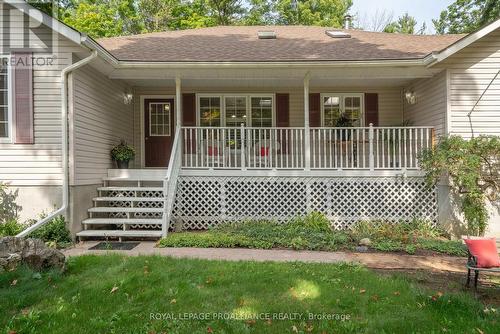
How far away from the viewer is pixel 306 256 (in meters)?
5.92

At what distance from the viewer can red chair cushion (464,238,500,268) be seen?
436 cm

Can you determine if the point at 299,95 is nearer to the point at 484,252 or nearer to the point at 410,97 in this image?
the point at 410,97

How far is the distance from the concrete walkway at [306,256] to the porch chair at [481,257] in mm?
943

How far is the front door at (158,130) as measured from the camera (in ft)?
33.2

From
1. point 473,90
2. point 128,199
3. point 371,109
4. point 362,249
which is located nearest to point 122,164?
point 128,199

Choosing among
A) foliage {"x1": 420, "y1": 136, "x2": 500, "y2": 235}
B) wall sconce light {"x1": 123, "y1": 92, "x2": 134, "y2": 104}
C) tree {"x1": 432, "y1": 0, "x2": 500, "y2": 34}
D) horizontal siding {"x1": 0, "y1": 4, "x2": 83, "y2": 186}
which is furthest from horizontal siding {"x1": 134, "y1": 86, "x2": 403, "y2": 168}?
tree {"x1": 432, "y1": 0, "x2": 500, "y2": 34}

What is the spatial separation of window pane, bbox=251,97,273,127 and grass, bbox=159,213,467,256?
138 inches

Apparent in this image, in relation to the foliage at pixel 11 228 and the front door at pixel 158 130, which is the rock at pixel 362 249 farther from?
the foliage at pixel 11 228

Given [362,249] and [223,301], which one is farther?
[362,249]

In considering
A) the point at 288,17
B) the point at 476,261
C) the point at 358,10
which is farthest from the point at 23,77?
the point at 358,10

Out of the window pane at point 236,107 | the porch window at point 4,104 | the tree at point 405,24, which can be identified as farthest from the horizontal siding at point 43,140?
the tree at point 405,24

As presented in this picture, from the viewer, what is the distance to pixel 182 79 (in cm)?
867

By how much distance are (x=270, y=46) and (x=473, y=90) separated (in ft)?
16.8

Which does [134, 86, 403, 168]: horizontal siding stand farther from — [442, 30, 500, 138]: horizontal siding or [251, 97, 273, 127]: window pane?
[442, 30, 500, 138]: horizontal siding
